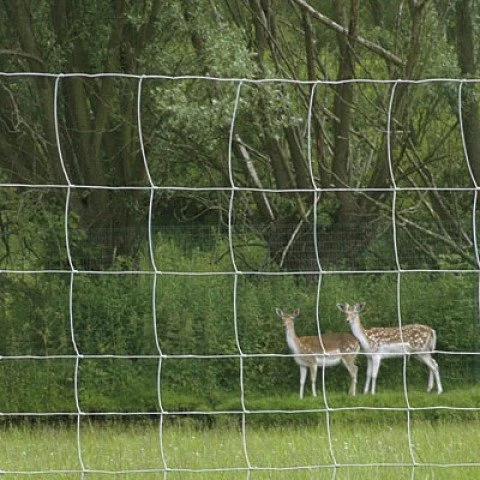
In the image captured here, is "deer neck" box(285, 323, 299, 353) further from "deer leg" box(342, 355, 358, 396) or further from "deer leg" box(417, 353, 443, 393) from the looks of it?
"deer leg" box(417, 353, 443, 393)

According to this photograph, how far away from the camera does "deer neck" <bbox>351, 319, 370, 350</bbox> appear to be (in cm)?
1104

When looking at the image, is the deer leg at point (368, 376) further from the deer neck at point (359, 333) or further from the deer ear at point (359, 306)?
the deer ear at point (359, 306)

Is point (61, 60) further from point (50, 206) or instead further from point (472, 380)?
point (472, 380)

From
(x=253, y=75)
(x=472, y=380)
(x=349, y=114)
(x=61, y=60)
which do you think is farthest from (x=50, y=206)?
(x=472, y=380)

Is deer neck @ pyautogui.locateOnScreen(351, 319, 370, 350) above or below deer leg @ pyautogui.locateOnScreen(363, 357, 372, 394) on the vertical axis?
above

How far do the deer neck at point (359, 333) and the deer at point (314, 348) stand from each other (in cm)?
13

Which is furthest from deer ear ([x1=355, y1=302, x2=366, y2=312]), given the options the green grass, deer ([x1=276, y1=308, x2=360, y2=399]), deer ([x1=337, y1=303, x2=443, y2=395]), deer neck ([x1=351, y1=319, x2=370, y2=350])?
the green grass

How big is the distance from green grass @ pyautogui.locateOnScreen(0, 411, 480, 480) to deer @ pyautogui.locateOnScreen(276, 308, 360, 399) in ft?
2.83

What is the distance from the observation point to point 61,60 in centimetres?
1197

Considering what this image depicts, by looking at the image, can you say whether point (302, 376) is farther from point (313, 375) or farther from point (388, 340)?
point (388, 340)

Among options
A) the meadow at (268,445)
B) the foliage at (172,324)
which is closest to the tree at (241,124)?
the foliage at (172,324)

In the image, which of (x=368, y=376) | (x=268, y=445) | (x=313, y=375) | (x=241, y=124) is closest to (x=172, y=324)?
(x=313, y=375)

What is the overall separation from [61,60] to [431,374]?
425cm

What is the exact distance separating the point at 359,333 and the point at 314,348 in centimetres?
93
